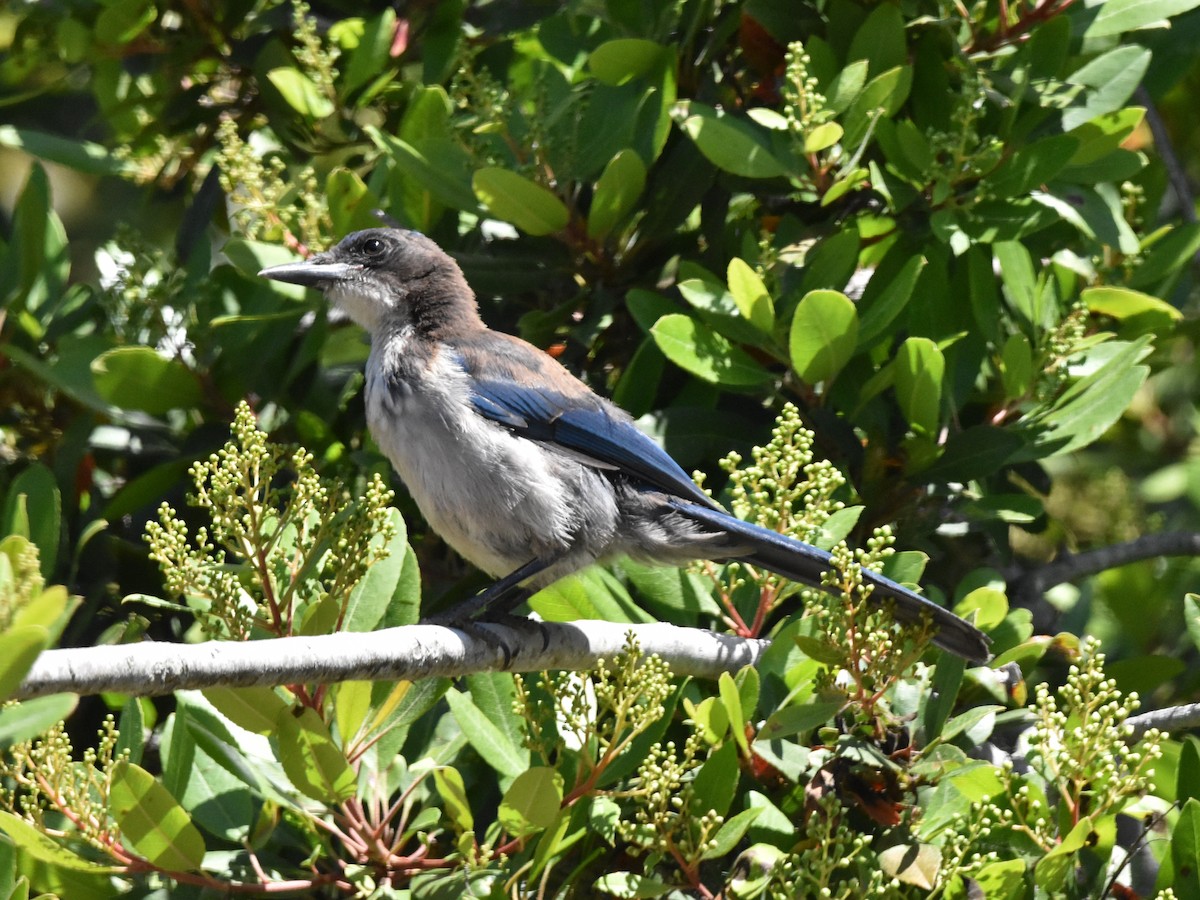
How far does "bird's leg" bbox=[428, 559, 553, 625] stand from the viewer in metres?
3.75

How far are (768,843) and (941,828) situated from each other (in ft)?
1.26

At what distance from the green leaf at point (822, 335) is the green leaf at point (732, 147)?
434 millimetres

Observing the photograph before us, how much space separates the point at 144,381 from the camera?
4301 millimetres

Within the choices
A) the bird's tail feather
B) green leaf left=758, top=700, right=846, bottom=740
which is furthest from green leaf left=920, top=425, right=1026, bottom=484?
green leaf left=758, top=700, right=846, bottom=740

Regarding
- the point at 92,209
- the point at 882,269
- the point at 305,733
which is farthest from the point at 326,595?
the point at 92,209

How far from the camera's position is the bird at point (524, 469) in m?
3.94

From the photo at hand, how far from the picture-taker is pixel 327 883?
130 inches

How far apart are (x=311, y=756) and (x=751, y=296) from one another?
166 cm

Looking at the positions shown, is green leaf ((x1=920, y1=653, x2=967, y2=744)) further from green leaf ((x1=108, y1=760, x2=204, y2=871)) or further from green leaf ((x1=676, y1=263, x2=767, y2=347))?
green leaf ((x1=108, y1=760, x2=204, y2=871))

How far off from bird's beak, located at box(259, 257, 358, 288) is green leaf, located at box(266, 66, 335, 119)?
674 mm

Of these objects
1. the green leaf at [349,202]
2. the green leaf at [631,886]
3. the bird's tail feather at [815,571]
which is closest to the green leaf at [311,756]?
the green leaf at [631,886]

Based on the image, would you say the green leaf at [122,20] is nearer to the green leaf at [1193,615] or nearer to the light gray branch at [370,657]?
the light gray branch at [370,657]

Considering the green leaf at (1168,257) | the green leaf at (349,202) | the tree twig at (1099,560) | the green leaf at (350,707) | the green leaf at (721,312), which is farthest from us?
the tree twig at (1099,560)

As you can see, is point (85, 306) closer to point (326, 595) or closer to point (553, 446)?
point (553, 446)
